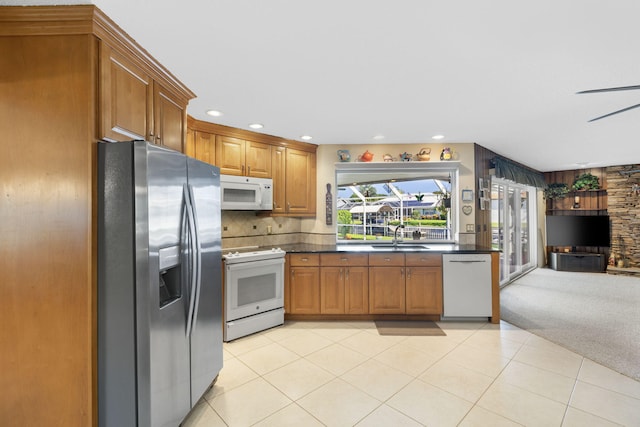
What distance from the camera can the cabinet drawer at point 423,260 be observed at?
3.42 metres

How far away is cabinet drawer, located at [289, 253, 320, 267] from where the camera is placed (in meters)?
3.42

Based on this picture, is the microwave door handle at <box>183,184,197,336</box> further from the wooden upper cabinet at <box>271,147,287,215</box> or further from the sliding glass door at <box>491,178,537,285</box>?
the sliding glass door at <box>491,178,537,285</box>

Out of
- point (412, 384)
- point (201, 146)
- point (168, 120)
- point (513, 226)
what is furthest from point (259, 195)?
point (513, 226)

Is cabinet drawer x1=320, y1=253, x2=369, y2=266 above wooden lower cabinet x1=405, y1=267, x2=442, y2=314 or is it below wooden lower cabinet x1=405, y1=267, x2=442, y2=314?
above

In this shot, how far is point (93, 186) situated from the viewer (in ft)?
4.65

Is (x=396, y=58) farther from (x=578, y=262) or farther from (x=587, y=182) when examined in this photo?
(x=578, y=262)

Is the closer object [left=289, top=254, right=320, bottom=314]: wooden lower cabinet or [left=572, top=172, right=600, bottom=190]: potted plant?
[left=289, top=254, right=320, bottom=314]: wooden lower cabinet

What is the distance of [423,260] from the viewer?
3428mm

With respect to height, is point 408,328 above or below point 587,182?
below

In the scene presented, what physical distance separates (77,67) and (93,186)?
60 centimetres

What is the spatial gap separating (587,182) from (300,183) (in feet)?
21.7

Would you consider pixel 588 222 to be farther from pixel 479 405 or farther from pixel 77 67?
pixel 77 67

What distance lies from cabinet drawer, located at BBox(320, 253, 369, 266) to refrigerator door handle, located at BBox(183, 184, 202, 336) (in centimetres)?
182

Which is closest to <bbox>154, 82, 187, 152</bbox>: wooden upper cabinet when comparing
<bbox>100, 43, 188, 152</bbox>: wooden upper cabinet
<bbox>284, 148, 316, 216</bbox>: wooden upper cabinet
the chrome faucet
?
<bbox>100, 43, 188, 152</bbox>: wooden upper cabinet
